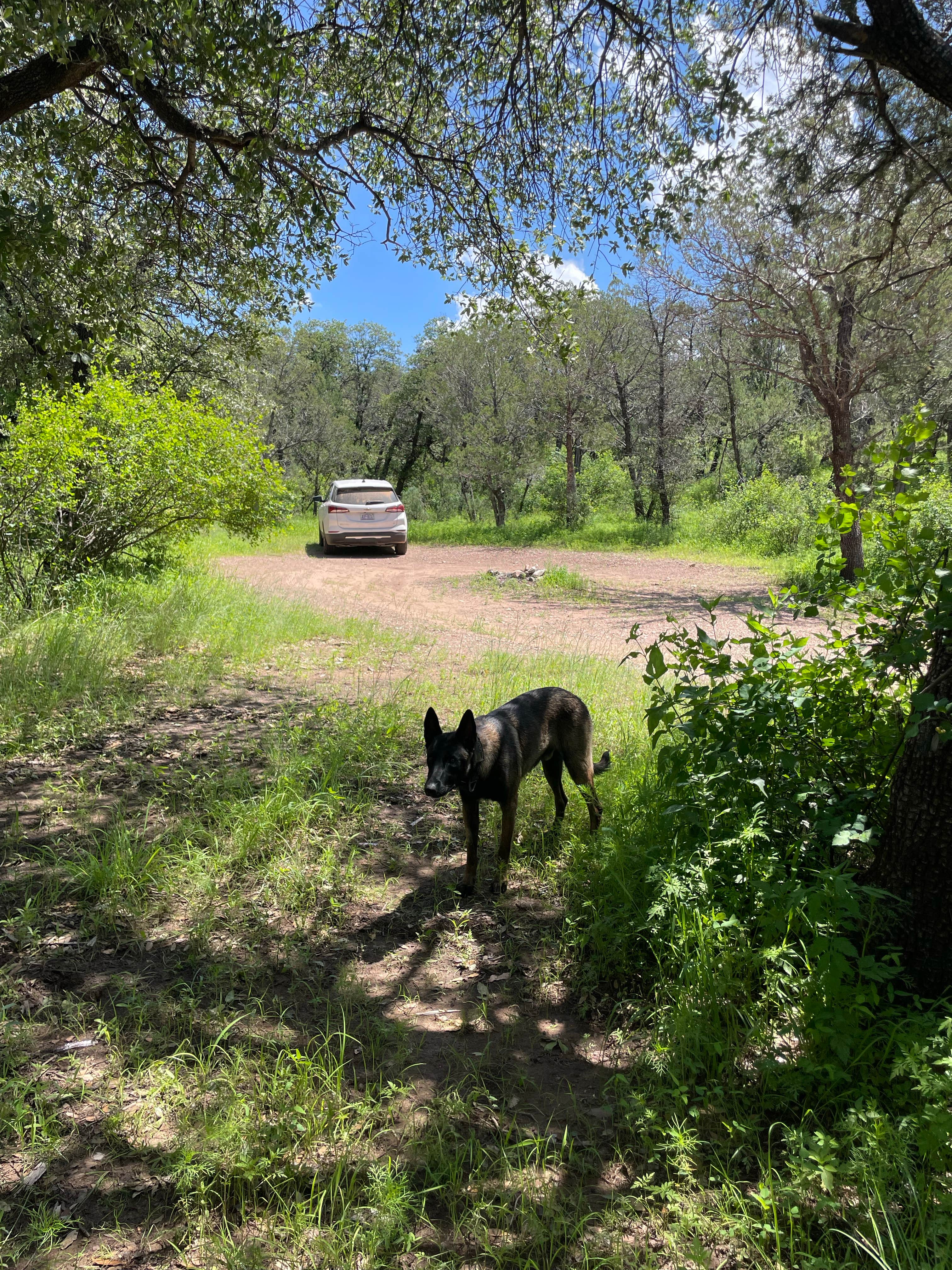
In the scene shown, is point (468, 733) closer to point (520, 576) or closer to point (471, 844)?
point (471, 844)

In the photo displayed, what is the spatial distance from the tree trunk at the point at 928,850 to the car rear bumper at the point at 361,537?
16.6 meters

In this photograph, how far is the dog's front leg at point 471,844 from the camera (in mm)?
3611

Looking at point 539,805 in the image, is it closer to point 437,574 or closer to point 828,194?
point 828,194

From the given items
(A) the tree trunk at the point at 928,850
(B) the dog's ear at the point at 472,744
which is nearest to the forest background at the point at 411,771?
(A) the tree trunk at the point at 928,850

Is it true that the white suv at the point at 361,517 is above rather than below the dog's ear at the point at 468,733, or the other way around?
above

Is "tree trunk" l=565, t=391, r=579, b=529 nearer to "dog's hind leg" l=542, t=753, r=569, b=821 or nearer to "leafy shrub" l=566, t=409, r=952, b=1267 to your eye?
"dog's hind leg" l=542, t=753, r=569, b=821

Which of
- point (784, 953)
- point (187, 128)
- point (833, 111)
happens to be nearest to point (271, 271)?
point (187, 128)

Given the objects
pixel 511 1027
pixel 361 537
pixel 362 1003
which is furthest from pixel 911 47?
pixel 361 537

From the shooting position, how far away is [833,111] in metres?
5.81

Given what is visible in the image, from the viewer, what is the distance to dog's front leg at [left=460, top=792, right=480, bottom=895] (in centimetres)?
361

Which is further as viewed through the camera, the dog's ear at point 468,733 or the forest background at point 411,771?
the dog's ear at point 468,733

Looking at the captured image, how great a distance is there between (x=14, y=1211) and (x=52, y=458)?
7148 mm

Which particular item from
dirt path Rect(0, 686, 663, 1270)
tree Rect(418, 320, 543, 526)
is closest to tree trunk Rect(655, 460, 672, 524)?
tree Rect(418, 320, 543, 526)

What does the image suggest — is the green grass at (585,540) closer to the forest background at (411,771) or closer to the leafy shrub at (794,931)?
the forest background at (411,771)
